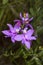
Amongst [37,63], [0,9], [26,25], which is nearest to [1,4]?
[0,9]

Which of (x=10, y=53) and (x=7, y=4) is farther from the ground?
(x=7, y=4)

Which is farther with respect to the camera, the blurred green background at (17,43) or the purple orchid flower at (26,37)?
the blurred green background at (17,43)

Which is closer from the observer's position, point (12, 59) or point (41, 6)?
point (12, 59)

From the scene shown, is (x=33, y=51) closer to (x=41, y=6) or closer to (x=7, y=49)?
(x=7, y=49)

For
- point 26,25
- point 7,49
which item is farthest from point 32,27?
point 7,49

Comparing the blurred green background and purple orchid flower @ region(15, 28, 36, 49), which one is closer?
purple orchid flower @ region(15, 28, 36, 49)

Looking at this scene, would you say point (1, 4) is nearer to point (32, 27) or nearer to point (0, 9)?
point (0, 9)

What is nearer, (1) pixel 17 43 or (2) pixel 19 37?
(2) pixel 19 37
